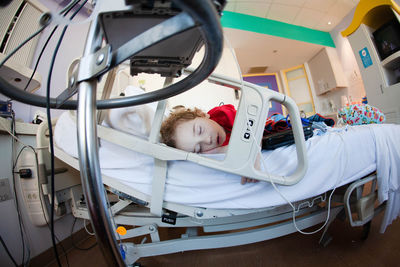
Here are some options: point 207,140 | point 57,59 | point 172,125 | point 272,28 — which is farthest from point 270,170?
point 272,28

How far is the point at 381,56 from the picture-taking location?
2.15 metres

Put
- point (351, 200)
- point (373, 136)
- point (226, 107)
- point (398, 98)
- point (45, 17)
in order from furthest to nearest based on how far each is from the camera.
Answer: point (398, 98) < point (226, 107) < point (351, 200) < point (373, 136) < point (45, 17)

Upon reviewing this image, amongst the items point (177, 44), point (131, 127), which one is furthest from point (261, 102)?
point (131, 127)

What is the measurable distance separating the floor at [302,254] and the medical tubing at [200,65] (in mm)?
968

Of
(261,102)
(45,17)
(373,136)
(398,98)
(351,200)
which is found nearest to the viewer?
(45,17)

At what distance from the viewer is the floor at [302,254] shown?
84cm

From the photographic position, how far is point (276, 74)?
4.96m

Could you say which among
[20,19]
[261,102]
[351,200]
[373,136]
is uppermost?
[20,19]

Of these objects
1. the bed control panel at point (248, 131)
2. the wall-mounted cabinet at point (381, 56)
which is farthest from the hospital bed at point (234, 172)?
the wall-mounted cabinet at point (381, 56)

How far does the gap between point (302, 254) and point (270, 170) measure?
1.90 feet

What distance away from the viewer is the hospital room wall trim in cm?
324

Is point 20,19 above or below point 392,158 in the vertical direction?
above

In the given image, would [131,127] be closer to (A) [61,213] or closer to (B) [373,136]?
(A) [61,213]

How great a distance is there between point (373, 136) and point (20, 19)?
2.09 meters
